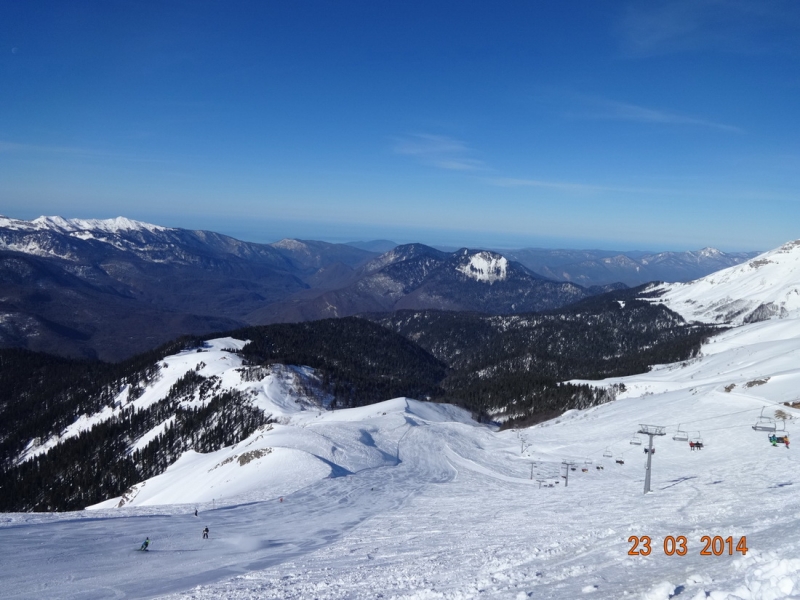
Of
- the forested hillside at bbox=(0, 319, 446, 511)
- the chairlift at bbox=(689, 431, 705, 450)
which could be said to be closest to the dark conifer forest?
the forested hillside at bbox=(0, 319, 446, 511)

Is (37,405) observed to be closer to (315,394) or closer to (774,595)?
(315,394)

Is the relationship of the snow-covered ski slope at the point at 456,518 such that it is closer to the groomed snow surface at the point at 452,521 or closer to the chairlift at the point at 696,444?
the groomed snow surface at the point at 452,521

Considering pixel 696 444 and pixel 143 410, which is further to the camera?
pixel 143 410

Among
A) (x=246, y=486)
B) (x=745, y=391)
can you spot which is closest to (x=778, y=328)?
(x=745, y=391)
